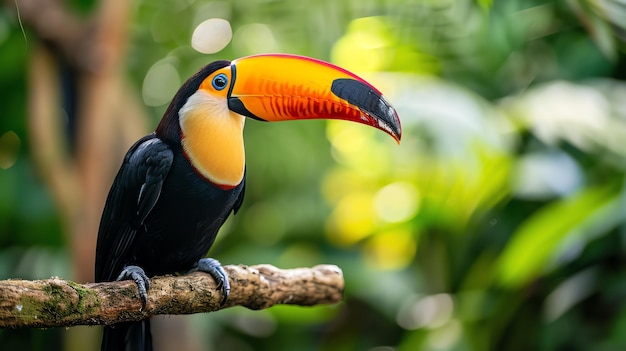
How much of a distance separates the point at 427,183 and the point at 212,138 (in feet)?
6.78

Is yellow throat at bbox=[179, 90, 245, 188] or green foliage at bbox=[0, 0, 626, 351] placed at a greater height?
yellow throat at bbox=[179, 90, 245, 188]

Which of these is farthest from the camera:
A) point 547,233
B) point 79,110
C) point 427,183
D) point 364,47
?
point 364,47

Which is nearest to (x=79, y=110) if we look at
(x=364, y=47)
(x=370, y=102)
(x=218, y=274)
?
(x=218, y=274)

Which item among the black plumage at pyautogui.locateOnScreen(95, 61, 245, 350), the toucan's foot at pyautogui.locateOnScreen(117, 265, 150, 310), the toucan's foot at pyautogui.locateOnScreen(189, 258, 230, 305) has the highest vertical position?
the black plumage at pyautogui.locateOnScreen(95, 61, 245, 350)

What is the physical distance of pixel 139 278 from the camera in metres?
1.30

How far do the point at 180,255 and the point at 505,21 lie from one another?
1.63 metres

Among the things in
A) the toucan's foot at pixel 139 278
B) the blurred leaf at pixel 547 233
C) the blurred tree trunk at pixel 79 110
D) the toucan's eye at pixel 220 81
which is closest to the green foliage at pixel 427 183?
the blurred leaf at pixel 547 233

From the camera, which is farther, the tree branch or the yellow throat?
the yellow throat

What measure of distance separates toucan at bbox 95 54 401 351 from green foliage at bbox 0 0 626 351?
105 centimetres

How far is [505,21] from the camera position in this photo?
8.39 ft

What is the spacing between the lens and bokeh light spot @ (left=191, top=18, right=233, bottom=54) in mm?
2469

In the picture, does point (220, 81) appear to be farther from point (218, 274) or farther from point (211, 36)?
point (211, 36)

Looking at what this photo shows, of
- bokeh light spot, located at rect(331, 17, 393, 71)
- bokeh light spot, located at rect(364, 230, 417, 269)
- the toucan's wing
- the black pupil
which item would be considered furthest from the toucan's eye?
bokeh light spot, located at rect(364, 230, 417, 269)

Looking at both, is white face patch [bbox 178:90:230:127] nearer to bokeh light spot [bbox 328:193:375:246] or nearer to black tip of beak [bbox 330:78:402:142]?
black tip of beak [bbox 330:78:402:142]
